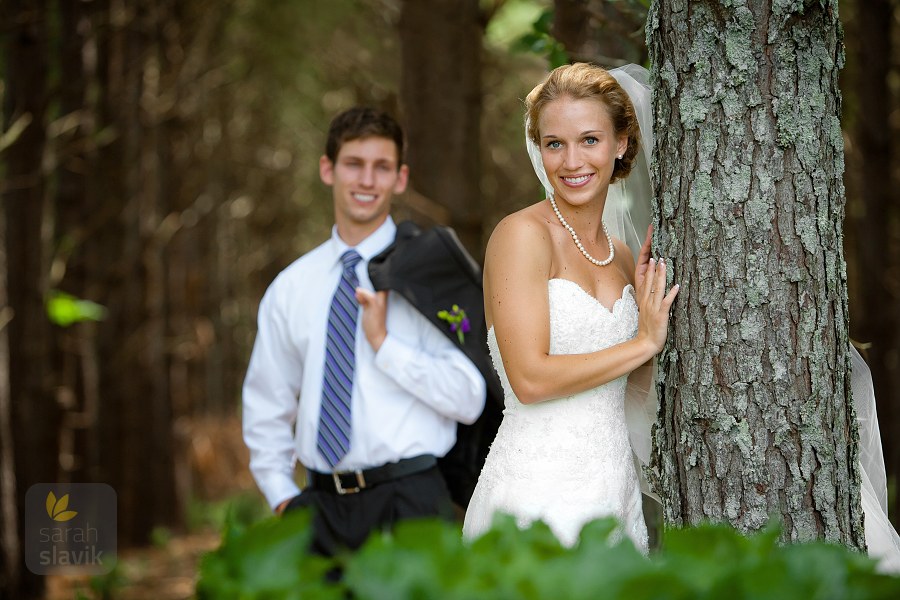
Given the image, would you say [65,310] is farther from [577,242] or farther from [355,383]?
[577,242]

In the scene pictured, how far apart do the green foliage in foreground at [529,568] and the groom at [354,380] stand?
2.46m

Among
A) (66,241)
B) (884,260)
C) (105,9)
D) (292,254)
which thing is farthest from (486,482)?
(292,254)

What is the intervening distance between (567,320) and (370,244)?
1528 mm

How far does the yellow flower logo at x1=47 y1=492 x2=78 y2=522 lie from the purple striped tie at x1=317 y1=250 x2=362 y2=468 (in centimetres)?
453

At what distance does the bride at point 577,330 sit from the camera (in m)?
3.17

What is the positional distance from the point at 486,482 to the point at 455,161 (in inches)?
145

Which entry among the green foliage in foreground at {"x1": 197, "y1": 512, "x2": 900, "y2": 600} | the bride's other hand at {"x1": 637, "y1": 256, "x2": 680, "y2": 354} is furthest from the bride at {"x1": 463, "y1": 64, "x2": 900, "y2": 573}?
the green foliage in foreground at {"x1": 197, "y1": 512, "x2": 900, "y2": 600}

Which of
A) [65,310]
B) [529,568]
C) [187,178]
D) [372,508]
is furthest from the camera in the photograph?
[187,178]

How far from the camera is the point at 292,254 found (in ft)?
74.4

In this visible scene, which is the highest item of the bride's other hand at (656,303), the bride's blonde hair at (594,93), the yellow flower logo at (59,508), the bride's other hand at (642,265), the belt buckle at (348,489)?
the bride's blonde hair at (594,93)

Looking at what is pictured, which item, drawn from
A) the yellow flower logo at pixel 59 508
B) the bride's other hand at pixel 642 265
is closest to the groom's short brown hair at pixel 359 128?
the bride's other hand at pixel 642 265

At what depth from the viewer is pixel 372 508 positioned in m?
4.25

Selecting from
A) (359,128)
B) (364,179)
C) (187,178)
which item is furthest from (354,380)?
(187,178)

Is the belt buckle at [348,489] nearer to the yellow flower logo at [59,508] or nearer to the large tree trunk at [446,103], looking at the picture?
the large tree trunk at [446,103]
